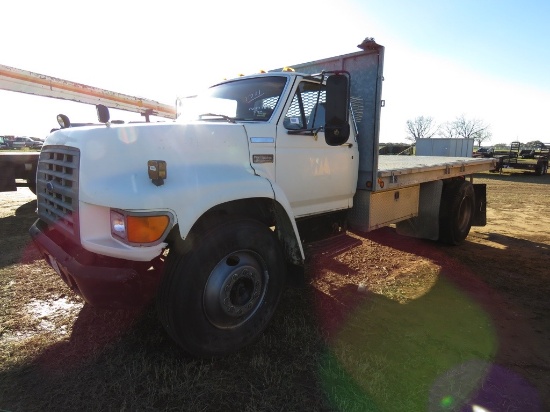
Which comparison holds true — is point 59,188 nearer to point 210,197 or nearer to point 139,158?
point 139,158

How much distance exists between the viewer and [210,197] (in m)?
2.57

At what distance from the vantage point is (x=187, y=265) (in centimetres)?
252

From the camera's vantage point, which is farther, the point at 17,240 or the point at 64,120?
the point at 17,240

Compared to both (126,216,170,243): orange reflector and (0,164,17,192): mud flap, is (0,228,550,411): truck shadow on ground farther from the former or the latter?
(0,164,17,192): mud flap

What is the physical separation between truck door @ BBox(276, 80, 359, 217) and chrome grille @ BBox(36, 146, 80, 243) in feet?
5.27

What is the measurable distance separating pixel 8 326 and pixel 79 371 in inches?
45.5

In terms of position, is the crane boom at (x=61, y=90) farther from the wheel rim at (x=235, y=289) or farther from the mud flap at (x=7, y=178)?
the wheel rim at (x=235, y=289)

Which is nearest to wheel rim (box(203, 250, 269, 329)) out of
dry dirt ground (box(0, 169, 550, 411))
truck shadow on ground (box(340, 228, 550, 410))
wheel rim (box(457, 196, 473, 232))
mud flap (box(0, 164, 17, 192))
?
dry dirt ground (box(0, 169, 550, 411))

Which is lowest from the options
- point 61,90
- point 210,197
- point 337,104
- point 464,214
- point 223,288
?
point 464,214

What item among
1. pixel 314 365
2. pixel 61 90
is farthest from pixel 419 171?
pixel 61 90

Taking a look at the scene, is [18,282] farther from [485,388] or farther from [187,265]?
[485,388]

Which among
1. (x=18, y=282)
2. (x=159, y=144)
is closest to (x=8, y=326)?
(x=18, y=282)

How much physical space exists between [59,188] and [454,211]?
5.72 m

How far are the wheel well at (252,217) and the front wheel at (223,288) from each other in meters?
0.06
